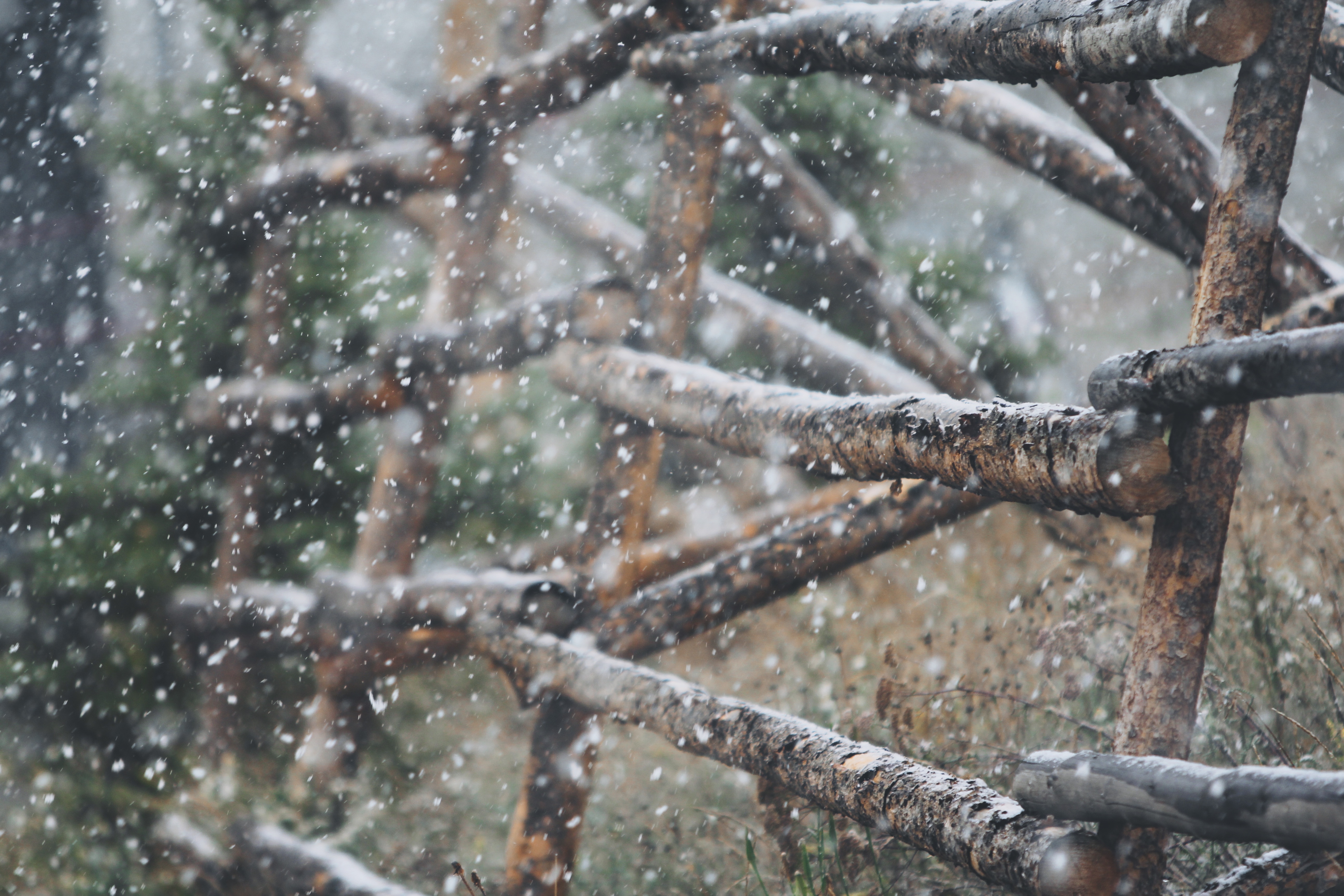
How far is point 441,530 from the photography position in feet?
18.8

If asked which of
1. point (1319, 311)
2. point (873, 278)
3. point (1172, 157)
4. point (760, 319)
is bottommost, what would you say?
point (1319, 311)

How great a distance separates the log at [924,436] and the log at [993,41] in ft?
2.15

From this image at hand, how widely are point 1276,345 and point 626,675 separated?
75.4 inches

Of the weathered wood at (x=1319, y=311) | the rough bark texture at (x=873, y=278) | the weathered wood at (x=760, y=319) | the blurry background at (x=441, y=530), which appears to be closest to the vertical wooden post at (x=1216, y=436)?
the blurry background at (x=441, y=530)

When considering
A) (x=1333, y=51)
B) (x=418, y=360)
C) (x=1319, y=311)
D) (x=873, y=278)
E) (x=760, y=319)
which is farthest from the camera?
(x=873, y=278)

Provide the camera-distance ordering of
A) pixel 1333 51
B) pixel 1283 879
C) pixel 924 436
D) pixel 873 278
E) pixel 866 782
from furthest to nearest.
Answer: pixel 873 278 → pixel 1333 51 → pixel 924 436 → pixel 866 782 → pixel 1283 879

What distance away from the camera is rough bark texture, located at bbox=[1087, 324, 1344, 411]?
Result: 137 centimetres

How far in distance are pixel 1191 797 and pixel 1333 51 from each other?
7.17 ft

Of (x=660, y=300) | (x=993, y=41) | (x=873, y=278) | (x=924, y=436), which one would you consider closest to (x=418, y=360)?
(x=660, y=300)

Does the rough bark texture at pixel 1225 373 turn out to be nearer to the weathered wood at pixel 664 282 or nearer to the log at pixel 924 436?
the log at pixel 924 436

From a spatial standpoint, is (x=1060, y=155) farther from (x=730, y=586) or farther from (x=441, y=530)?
(x=441, y=530)

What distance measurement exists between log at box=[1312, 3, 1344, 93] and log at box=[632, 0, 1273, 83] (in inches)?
40.0

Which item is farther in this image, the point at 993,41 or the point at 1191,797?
the point at 993,41

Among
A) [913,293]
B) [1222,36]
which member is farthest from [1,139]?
[1222,36]
